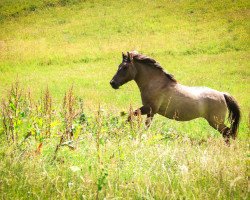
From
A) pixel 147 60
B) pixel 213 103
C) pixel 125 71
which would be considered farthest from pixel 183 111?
pixel 125 71

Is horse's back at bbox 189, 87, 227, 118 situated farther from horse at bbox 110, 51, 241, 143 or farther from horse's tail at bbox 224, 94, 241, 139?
horse's tail at bbox 224, 94, 241, 139

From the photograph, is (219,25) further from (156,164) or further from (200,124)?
(156,164)

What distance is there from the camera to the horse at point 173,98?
354 inches

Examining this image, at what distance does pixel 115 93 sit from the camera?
55.1ft

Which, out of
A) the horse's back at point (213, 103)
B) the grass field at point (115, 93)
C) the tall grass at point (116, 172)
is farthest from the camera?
the horse's back at point (213, 103)

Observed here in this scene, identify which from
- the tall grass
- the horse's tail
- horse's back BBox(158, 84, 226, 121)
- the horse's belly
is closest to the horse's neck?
horse's back BBox(158, 84, 226, 121)

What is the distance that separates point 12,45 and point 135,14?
12.2 m

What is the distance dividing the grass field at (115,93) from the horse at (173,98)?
446mm

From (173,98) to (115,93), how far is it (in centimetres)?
788

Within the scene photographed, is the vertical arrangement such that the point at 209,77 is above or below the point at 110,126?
below

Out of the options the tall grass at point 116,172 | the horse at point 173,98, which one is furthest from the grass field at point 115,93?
the horse at point 173,98

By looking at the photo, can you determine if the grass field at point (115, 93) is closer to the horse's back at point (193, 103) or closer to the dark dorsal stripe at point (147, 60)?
the horse's back at point (193, 103)

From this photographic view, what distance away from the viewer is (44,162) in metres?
5.33

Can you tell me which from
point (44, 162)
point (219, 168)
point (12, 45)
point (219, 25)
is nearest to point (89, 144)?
point (44, 162)
